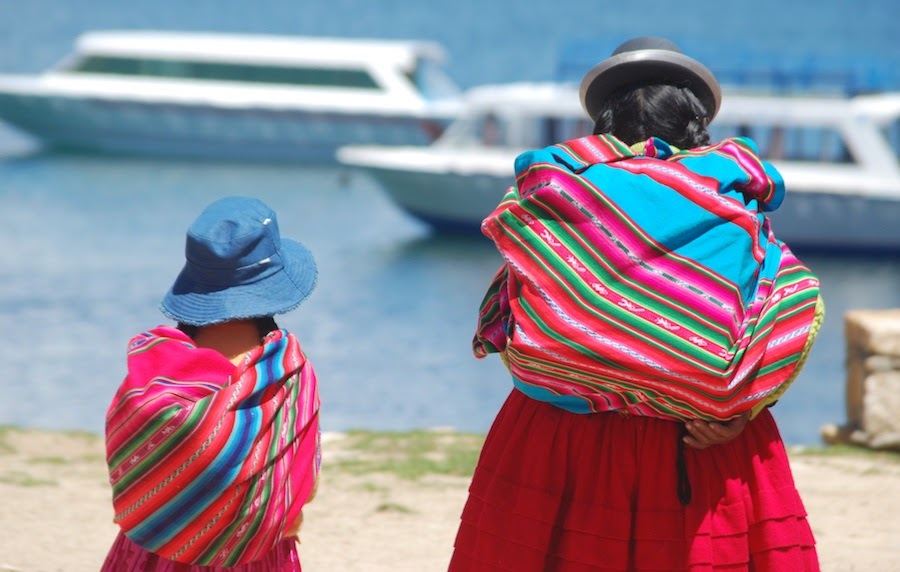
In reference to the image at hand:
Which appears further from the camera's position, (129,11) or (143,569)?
(129,11)

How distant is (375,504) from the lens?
4633 mm

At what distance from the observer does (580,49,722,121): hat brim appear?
A: 2346mm

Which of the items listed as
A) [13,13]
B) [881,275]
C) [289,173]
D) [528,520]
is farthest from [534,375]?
[13,13]

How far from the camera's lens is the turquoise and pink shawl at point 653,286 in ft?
7.11

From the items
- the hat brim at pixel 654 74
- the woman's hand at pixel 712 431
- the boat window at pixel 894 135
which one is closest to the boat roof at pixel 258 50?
the boat window at pixel 894 135

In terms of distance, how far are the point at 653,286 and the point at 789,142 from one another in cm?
1749

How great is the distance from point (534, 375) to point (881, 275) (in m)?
17.1

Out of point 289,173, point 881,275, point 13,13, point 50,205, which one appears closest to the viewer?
point 881,275

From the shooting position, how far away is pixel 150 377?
2264 millimetres

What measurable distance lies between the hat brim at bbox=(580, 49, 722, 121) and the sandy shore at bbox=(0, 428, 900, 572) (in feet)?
6.51

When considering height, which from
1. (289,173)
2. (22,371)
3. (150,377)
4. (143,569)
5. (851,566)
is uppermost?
(150,377)

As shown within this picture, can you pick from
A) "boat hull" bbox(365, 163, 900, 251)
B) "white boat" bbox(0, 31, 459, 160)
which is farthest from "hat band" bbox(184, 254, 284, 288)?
"white boat" bbox(0, 31, 459, 160)

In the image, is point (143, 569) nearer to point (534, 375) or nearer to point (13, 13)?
point (534, 375)

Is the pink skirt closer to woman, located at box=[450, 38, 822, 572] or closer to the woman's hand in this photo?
woman, located at box=[450, 38, 822, 572]
